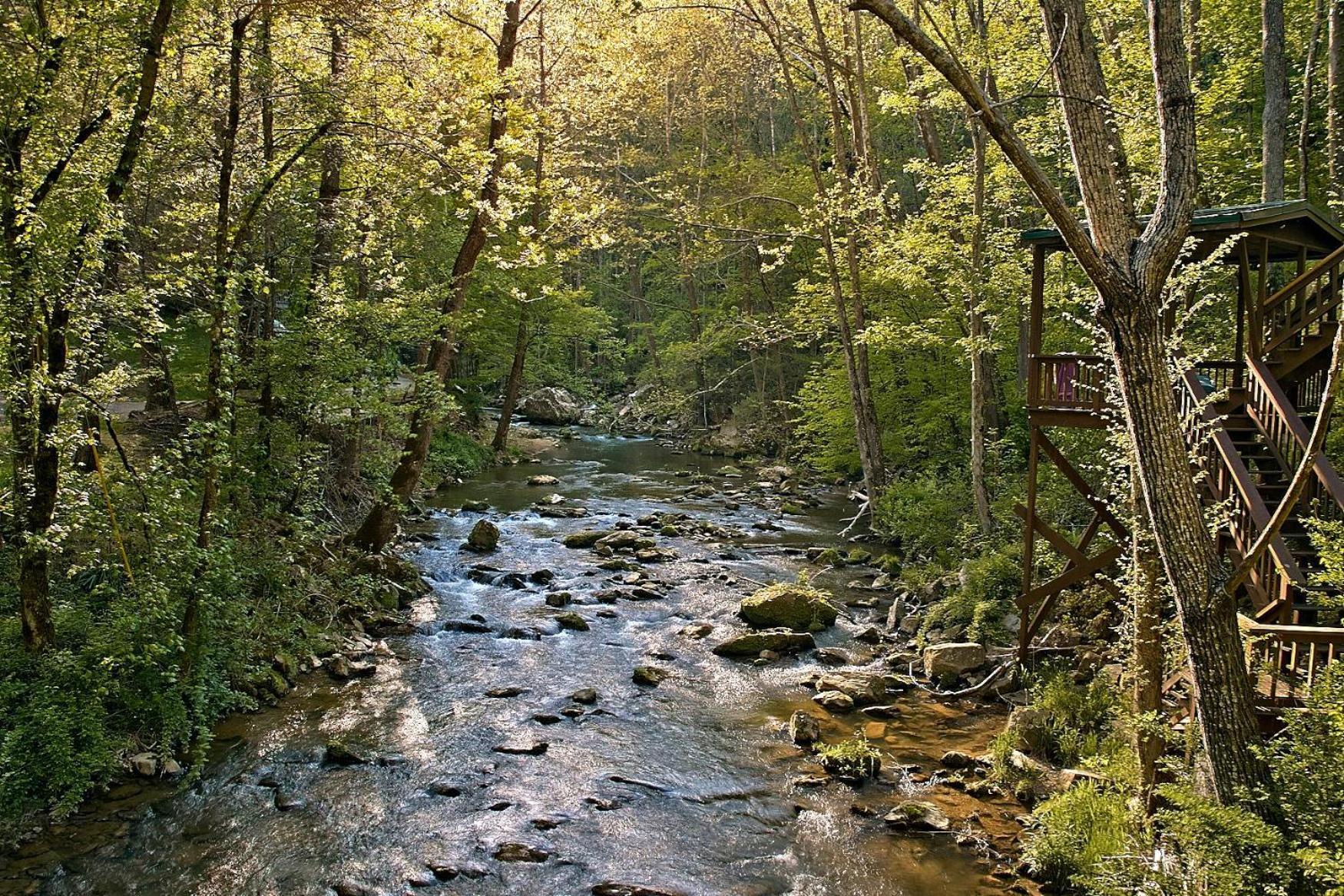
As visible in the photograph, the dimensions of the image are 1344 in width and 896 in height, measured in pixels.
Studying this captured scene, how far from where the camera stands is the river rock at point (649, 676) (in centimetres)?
986

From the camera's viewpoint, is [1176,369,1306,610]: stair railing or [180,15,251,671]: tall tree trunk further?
[180,15,251,671]: tall tree trunk

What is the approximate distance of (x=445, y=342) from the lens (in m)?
13.6

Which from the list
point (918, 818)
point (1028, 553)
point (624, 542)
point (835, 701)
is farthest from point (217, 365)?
point (624, 542)

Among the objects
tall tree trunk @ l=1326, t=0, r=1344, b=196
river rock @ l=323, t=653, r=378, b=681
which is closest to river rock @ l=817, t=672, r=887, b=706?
river rock @ l=323, t=653, r=378, b=681

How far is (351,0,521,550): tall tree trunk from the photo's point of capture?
12391 millimetres

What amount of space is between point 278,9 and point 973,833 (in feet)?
32.7

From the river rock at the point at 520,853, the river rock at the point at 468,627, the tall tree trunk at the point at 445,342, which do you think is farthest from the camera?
the tall tree trunk at the point at 445,342

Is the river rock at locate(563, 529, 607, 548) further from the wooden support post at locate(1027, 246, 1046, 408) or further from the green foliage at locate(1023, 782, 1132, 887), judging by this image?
the green foliage at locate(1023, 782, 1132, 887)

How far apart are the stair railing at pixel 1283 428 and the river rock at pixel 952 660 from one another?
368 centimetres

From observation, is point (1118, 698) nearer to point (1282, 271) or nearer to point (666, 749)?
point (666, 749)

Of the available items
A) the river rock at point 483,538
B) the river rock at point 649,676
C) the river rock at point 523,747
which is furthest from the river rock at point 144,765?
the river rock at point 483,538

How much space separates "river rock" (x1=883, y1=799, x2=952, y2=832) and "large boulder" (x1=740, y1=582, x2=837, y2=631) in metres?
4.71

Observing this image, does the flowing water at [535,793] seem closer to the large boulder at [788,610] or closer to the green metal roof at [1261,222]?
the large boulder at [788,610]

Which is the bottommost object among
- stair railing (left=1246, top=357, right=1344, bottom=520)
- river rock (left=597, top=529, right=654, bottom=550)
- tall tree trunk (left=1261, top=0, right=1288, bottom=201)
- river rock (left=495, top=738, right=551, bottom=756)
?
river rock (left=495, top=738, right=551, bottom=756)
